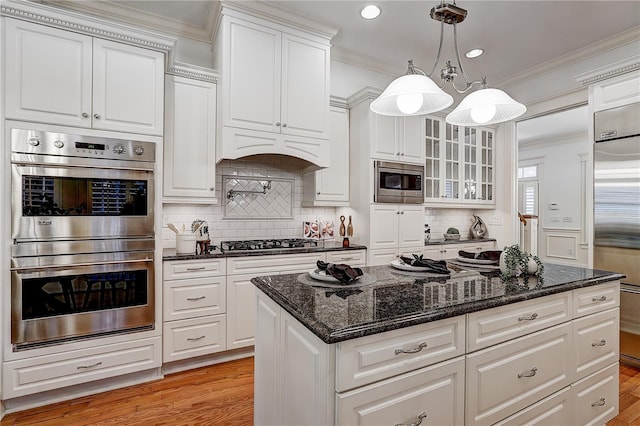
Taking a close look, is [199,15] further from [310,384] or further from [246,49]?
[310,384]

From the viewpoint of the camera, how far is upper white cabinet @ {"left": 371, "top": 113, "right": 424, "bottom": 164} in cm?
348

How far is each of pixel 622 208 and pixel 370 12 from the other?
279cm

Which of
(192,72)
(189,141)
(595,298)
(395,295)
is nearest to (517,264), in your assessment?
(595,298)

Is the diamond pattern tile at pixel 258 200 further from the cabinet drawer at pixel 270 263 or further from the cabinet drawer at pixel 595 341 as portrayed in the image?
the cabinet drawer at pixel 595 341

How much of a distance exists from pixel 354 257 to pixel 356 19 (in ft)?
7.53

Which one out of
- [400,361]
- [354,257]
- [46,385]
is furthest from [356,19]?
[46,385]

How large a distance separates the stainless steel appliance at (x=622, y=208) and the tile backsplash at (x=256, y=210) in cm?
258

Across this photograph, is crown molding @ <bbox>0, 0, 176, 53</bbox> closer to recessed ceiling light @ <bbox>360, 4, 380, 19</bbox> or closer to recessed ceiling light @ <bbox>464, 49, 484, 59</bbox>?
recessed ceiling light @ <bbox>360, 4, 380, 19</bbox>

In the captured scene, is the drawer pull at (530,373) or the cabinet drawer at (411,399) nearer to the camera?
the cabinet drawer at (411,399)

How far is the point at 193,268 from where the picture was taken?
2.62 meters

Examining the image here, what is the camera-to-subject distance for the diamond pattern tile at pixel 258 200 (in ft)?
10.9

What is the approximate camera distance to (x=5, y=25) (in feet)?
6.77

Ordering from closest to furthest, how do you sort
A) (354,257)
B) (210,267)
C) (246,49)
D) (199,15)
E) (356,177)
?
(210,267), (246,49), (199,15), (354,257), (356,177)

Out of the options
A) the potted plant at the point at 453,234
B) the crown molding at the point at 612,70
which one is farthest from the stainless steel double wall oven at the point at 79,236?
the crown molding at the point at 612,70
